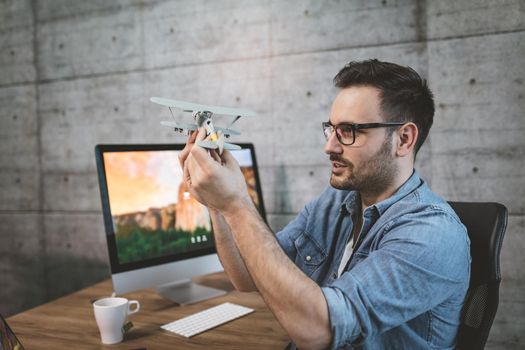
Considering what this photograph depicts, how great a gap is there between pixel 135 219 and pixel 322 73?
1.07 metres

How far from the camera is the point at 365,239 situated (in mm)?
1115

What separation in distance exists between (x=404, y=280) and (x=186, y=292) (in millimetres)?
998

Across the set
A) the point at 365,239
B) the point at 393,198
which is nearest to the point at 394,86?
the point at 393,198

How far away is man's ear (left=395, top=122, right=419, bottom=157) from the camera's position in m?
1.18

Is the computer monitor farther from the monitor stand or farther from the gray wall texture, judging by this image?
the gray wall texture

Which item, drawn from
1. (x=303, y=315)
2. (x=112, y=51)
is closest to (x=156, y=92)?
(x=112, y=51)

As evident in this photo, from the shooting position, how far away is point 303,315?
34.0 inches

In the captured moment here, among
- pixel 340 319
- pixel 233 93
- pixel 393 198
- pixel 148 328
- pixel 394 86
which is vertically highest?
pixel 233 93

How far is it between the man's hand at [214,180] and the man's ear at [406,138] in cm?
47

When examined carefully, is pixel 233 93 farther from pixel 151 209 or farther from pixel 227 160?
pixel 227 160

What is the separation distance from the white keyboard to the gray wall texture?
68 cm

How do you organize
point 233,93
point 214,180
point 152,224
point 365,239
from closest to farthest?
1. point 214,180
2. point 365,239
3. point 152,224
4. point 233,93

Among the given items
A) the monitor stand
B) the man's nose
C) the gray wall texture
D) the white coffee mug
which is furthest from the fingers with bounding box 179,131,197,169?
the gray wall texture

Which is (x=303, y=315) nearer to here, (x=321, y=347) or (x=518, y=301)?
(x=321, y=347)
